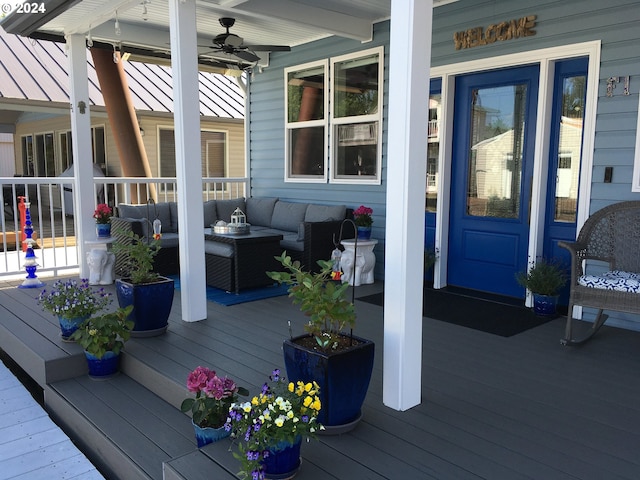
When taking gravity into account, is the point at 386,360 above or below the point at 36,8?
below

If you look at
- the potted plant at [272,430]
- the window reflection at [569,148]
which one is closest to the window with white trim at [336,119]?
the window reflection at [569,148]

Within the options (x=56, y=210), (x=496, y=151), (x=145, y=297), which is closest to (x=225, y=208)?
(x=145, y=297)

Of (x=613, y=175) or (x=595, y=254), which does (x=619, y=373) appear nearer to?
(x=595, y=254)

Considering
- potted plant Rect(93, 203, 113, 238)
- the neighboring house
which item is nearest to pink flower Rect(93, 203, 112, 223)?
potted plant Rect(93, 203, 113, 238)

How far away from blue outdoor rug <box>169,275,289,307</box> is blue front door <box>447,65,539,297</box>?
5.57ft

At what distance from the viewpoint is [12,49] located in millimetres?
10523

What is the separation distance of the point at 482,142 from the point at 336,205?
1810mm

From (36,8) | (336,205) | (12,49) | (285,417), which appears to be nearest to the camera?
(285,417)

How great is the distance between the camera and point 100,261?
5.25m

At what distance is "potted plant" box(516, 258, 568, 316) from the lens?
3.96m

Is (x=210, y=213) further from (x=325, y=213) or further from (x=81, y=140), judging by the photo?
(x=81, y=140)

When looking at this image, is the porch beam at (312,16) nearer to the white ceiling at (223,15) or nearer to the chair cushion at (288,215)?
the white ceiling at (223,15)

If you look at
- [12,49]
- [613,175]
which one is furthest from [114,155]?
[613,175]

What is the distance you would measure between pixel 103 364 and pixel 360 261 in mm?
2732
